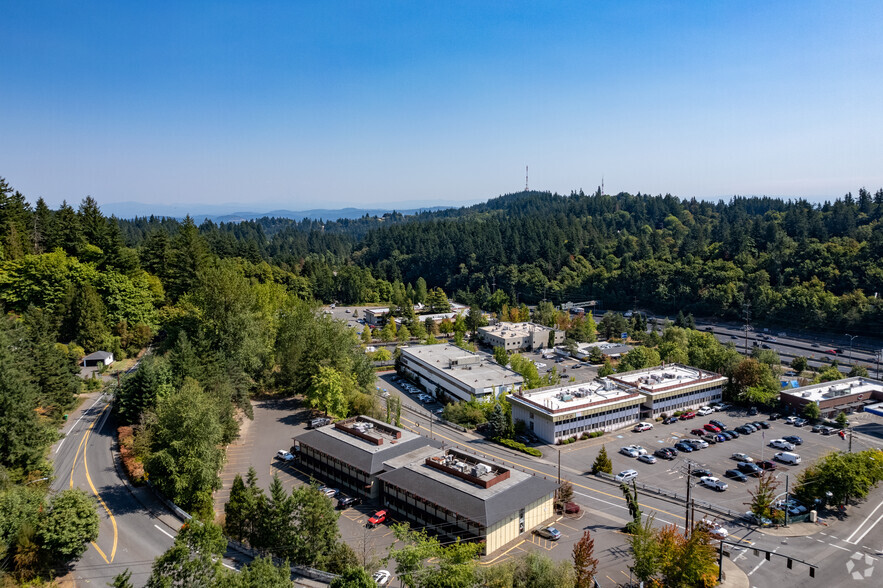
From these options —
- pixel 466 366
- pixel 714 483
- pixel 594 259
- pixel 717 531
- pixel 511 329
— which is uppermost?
pixel 594 259

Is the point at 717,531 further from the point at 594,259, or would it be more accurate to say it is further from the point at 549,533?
the point at 594,259

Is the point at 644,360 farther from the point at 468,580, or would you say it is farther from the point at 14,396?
the point at 14,396

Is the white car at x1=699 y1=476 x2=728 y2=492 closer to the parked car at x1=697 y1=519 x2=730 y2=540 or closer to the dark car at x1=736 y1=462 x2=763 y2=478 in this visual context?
the dark car at x1=736 y1=462 x2=763 y2=478

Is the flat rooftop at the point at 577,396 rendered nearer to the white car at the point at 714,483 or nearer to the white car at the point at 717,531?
the white car at the point at 714,483

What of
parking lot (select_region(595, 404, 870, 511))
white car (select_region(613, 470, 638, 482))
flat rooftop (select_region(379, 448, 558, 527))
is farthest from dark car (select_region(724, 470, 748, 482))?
flat rooftop (select_region(379, 448, 558, 527))

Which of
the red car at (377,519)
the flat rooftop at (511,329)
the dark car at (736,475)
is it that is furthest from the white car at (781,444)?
the flat rooftop at (511,329)

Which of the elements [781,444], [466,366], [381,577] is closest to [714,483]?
[781,444]
